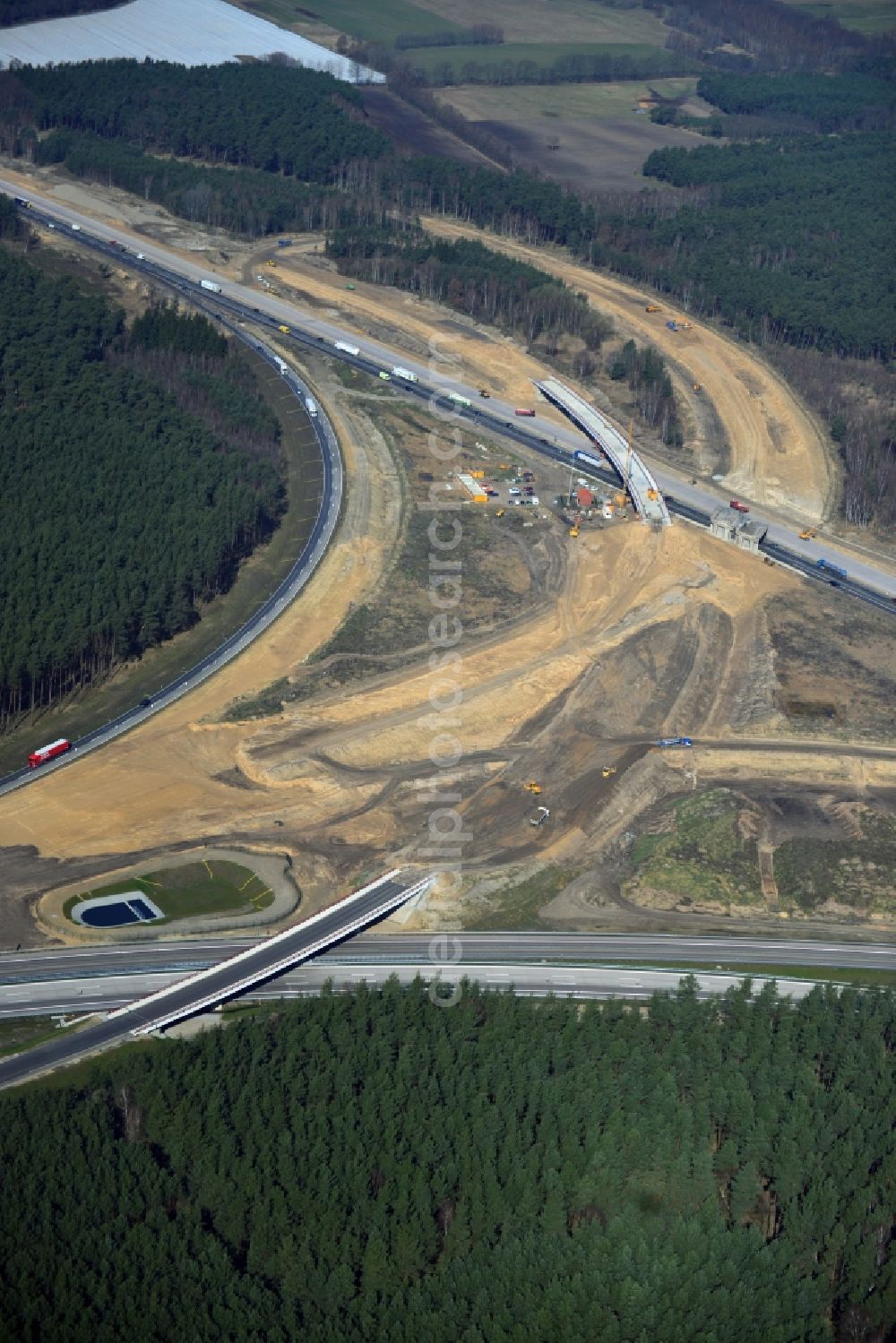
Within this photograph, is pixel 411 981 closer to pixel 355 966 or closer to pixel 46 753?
pixel 355 966

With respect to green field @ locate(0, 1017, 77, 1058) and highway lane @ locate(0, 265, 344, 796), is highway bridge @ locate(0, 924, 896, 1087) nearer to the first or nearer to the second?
green field @ locate(0, 1017, 77, 1058)

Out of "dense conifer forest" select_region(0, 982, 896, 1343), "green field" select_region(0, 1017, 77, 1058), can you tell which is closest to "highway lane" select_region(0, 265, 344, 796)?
"green field" select_region(0, 1017, 77, 1058)

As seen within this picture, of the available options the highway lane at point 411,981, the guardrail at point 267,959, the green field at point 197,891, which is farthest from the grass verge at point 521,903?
the green field at point 197,891

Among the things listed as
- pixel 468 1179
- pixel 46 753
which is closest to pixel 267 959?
pixel 468 1179

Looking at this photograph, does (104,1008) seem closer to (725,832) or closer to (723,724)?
(725,832)

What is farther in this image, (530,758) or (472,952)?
(530,758)

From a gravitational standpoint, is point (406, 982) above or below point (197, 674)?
below

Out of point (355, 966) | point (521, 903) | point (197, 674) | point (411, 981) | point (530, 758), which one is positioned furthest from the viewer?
point (197, 674)

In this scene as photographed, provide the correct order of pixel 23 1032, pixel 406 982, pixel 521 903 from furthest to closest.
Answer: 1. pixel 521 903
2. pixel 406 982
3. pixel 23 1032
